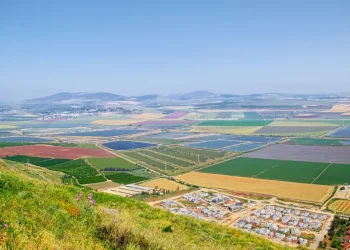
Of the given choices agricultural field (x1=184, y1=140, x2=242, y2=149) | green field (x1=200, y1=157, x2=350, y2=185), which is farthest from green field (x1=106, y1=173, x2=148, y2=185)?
agricultural field (x1=184, y1=140, x2=242, y2=149)

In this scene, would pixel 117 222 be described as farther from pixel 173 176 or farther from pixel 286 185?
pixel 173 176

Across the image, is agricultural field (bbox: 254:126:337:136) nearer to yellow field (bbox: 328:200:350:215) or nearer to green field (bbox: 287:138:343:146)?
green field (bbox: 287:138:343:146)

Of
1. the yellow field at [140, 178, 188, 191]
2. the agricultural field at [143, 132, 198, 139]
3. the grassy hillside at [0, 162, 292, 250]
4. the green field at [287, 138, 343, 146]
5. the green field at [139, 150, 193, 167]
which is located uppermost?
the grassy hillside at [0, 162, 292, 250]

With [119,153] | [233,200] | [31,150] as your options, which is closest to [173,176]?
[233,200]

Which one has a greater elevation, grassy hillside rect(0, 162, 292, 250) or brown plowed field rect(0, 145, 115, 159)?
grassy hillside rect(0, 162, 292, 250)

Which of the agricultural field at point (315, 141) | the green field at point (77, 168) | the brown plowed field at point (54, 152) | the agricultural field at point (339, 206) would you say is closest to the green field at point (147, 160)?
the brown plowed field at point (54, 152)
